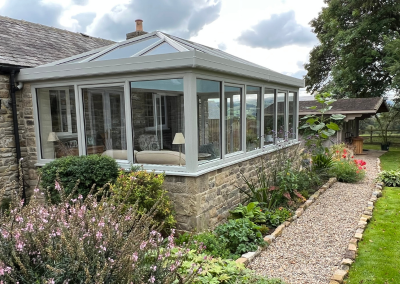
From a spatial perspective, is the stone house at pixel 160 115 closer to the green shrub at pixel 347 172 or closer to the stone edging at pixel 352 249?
the stone edging at pixel 352 249

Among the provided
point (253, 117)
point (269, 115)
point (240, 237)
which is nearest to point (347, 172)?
point (269, 115)

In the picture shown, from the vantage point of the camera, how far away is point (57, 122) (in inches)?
228

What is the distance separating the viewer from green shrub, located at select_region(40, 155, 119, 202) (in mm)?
4660

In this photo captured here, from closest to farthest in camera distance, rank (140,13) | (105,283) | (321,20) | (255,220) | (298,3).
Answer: (105,283), (255,220), (298,3), (140,13), (321,20)

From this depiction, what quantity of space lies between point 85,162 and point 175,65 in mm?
2147

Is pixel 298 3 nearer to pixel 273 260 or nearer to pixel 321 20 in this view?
pixel 273 260

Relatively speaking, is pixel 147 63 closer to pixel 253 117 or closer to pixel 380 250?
pixel 253 117

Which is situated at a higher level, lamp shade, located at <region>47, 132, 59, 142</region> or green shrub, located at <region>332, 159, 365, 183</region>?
lamp shade, located at <region>47, 132, 59, 142</region>

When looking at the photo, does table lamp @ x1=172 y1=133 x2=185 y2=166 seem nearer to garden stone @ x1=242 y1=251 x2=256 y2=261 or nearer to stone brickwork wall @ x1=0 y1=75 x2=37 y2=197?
garden stone @ x1=242 y1=251 x2=256 y2=261

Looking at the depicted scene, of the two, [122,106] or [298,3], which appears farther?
[298,3]

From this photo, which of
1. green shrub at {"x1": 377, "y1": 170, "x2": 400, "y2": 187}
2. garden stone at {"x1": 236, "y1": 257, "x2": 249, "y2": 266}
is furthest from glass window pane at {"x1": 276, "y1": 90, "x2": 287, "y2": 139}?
garden stone at {"x1": 236, "y1": 257, "x2": 249, "y2": 266}

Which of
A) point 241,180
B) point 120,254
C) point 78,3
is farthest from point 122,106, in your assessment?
point 78,3

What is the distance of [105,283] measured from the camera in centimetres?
206

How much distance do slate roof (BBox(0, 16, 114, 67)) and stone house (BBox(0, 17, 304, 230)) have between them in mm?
766
